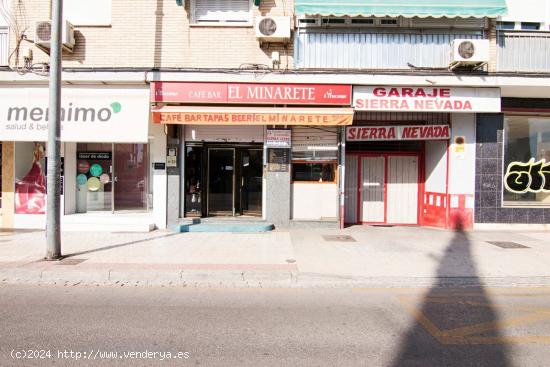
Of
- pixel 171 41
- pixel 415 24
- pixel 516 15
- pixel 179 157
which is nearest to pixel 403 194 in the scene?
pixel 415 24

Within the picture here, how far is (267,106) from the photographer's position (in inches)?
411

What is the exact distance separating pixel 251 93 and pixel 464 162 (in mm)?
6250

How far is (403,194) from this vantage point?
1203cm

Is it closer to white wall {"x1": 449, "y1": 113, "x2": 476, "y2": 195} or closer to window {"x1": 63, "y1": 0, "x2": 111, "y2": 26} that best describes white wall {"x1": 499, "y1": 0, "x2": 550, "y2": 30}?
white wall {"x1": 449, "y1": 113, "x2": 476, "y2": 195}

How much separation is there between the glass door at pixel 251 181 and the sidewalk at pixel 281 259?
1.64 metres

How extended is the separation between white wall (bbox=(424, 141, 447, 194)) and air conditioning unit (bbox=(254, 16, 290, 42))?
5.46 meters

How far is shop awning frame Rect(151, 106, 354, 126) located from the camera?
9695mm

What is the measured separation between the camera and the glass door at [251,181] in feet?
37.1

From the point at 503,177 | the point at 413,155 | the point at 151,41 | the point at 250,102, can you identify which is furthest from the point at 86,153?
the point at 503,177

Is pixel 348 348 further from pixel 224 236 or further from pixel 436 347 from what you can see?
pixel 224 236

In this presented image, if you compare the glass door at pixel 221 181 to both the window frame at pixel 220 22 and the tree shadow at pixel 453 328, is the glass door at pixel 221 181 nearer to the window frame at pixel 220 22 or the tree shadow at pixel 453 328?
the window frame at pixel 220 22

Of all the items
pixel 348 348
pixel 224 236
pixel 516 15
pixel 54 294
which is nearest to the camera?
pixel 348 348

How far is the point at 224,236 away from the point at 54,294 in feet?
14.8

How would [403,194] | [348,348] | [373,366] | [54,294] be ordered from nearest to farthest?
[373,366] → [348,348] → [54,294] → [403,194]
